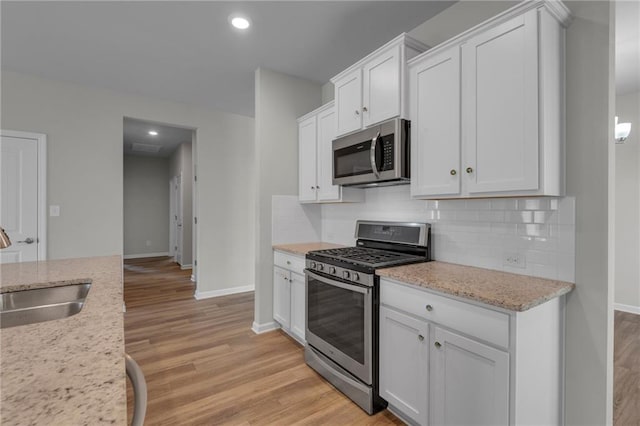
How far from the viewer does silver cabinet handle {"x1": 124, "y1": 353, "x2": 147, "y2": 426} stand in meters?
0.59

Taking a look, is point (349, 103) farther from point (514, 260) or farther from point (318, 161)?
point (514, 260)

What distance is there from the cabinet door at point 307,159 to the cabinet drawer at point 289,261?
0.64 metres

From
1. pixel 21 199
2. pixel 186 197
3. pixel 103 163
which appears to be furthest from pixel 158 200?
pixel 21 199

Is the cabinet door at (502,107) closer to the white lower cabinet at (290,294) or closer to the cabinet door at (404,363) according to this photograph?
the cabinet door at (404,363)

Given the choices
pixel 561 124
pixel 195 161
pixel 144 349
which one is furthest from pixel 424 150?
pixel 195 161

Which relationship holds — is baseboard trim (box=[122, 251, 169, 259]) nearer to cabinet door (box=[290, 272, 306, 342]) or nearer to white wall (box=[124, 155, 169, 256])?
white wall (box=[124, 155, 169, 256])

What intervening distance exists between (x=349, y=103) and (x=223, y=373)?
2.38 m

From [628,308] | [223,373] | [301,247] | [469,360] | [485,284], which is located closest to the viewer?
[469,360]

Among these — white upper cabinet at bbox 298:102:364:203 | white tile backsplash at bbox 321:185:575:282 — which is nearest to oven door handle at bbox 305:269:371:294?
white tile backsplash at bbox 321:185:575:282

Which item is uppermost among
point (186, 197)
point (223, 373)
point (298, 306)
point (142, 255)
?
point (186, 197)

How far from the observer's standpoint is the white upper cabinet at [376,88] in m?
2.09

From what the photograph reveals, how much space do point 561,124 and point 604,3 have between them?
1.92 ft

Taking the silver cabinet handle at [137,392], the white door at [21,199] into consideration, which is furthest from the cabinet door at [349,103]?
the white door at [21,199]

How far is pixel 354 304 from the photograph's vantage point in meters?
2.03
